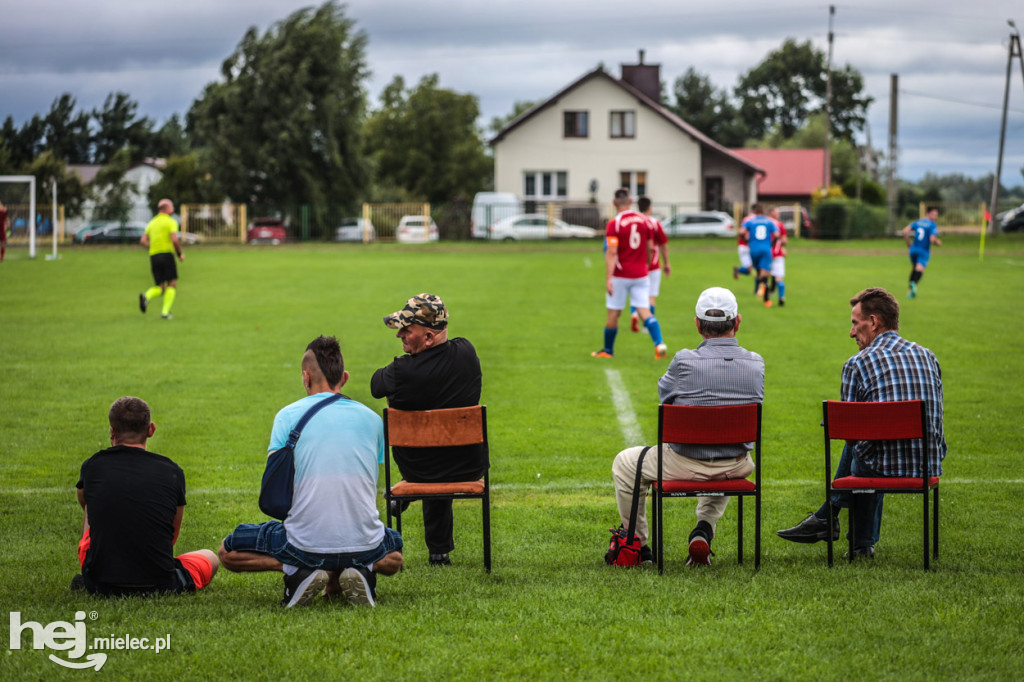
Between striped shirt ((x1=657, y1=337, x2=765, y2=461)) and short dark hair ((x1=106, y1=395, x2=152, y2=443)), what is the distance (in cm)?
263

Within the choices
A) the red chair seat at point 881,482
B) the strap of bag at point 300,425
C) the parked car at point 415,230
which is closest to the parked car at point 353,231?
the parked car at point 415,230

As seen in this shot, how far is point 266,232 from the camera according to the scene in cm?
5038

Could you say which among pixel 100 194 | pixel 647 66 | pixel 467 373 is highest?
pixel 647 66

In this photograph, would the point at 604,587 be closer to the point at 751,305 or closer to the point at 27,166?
the point at 751,305

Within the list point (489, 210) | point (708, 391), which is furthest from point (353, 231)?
point (708, 391)

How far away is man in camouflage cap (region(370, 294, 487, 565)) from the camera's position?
18.8 ft

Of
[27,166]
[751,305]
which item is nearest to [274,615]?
[751,305]

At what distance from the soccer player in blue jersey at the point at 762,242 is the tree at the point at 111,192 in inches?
1569

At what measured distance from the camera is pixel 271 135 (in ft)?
180

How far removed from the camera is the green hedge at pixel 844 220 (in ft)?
163

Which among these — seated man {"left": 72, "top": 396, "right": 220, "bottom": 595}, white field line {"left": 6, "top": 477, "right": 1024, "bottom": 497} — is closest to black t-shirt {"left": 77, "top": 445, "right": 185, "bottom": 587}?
seated man {"left": 72, "top": 396, "right": 220, "bottom": 595}

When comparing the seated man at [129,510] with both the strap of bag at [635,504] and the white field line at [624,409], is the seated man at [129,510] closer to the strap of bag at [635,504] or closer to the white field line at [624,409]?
the strap of bag at [635,504]

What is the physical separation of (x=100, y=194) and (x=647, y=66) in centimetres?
3211

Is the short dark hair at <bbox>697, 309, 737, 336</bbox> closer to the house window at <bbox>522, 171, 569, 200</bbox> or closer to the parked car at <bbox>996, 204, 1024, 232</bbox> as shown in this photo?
the parked car at <bbox>996, 204, 1024, 232</bbox>
